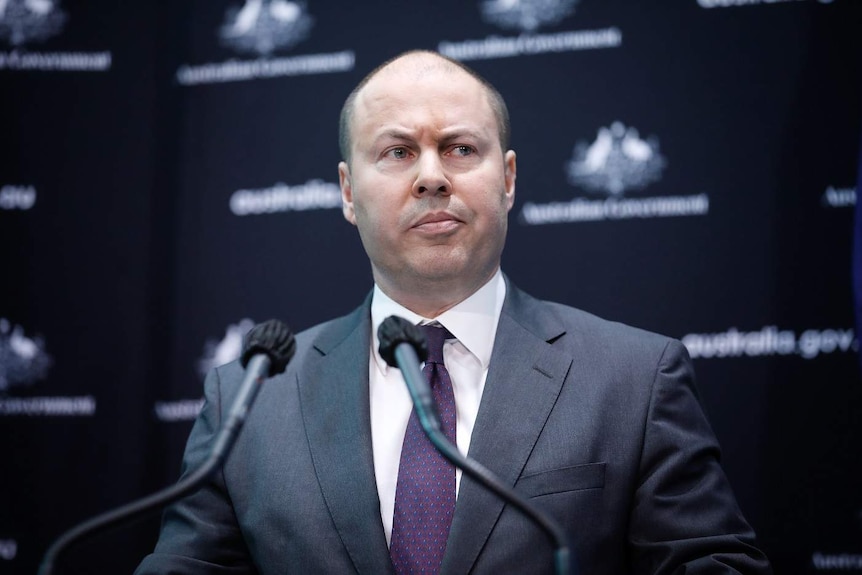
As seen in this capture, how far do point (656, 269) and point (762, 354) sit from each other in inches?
15.5

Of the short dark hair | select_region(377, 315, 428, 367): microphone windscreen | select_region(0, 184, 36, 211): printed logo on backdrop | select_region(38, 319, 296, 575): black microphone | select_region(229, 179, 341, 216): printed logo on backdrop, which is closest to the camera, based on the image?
select_region(38, 319, 296, 575): black microphone

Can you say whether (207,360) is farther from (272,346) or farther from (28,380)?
(272,346)

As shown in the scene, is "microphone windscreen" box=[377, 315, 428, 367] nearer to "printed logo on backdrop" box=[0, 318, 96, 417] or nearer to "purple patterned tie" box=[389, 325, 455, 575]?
"purple patterned tie" box=[389, 325, 455, 575]

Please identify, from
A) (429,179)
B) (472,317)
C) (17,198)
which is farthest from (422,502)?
(17,198)

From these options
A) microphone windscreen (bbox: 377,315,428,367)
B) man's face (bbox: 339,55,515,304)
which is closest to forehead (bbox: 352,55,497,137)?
man's face (bbox: 339,55,515,304)

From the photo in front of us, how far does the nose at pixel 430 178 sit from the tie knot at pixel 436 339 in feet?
1.03

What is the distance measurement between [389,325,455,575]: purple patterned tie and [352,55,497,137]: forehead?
652mm

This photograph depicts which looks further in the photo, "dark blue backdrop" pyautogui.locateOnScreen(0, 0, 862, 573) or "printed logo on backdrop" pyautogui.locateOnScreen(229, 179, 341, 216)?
"printed logo on backdrop" pyautogui.locateOnScreen(229, 179, 341, 216)

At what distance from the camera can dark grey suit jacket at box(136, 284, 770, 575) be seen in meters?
1.73

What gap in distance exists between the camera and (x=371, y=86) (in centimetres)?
213

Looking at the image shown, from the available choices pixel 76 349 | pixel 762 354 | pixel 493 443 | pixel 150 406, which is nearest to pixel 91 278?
pixel 76 349

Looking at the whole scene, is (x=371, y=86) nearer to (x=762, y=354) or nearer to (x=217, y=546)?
(x=217, y=546)

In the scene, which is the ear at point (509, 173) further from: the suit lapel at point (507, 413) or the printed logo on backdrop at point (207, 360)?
the printed logo on backdrop at point (207, 360)

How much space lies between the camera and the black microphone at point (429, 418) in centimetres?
111
